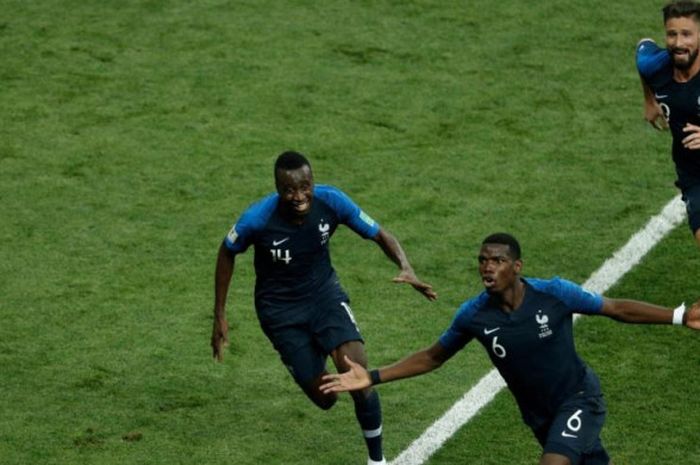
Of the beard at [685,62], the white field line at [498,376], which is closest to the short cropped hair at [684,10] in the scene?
the beard at [685,62]

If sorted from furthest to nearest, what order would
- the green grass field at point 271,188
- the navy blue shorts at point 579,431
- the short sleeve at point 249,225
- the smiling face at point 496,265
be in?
the green grass field at point 271,188 < the short sleeve at point 249,225 < the navy blue shorts at point 579,431 < the smiling face at point 496,265

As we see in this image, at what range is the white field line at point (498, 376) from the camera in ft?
40.9

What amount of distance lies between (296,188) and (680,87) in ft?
9.41

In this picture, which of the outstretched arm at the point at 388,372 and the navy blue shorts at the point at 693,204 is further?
the navy blue shorts at the point at 693,204

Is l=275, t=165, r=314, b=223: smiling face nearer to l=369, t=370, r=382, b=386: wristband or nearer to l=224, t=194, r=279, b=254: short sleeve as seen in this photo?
l=224, t=194, r=279, b=254: short sleeve

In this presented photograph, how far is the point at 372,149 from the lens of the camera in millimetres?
17266

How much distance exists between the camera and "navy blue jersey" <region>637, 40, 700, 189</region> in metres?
12.4

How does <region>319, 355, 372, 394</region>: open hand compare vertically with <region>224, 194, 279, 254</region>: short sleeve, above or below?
below

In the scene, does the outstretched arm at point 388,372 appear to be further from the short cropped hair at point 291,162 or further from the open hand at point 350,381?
the short cropped hair at point 291,162

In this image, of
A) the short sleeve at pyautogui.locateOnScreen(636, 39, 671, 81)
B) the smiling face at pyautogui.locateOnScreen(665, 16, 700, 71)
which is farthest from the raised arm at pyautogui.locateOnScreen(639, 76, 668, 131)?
the smiling face at pyautogui.locateOnScreen(665, 16, 700, 71)

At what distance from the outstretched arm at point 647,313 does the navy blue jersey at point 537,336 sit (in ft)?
0.28

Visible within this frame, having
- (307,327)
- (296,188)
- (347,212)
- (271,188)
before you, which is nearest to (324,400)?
(307,327)

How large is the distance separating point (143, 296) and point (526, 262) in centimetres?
324

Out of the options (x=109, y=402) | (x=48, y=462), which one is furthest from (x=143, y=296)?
(x=48, y=462)
